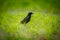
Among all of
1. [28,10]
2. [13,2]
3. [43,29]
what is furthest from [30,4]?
[43,29]

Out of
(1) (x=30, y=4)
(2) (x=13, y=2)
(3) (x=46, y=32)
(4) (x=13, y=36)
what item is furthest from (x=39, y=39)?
(2) (x=13, y=2)

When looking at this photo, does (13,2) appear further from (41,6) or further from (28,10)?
(41,6)

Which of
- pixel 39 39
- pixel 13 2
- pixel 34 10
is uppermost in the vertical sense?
pixel 13 2

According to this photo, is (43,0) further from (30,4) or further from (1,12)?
(1,12)

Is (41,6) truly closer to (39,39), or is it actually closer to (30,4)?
(30,4)

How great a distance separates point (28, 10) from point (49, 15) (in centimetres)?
32

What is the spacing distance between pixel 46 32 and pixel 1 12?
2.41 feet

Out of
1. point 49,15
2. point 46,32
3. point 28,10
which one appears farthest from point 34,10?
point 46,32

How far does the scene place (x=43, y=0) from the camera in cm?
223

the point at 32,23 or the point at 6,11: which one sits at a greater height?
the point at 6,11

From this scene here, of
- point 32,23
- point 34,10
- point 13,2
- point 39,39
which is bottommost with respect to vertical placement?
point 39,39

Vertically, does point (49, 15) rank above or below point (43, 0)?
below

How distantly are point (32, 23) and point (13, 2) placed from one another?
16.9 inches

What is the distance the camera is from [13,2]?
224 cm
